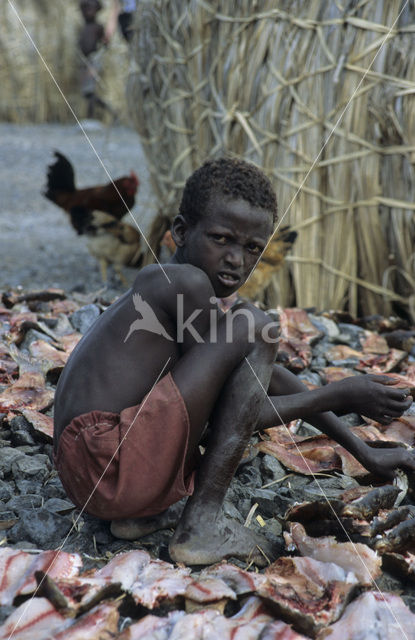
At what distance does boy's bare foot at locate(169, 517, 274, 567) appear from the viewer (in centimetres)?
153

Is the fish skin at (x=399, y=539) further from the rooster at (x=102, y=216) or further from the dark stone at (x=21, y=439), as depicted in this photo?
the rooster at (x=102, y=216)

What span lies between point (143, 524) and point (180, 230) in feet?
2.51

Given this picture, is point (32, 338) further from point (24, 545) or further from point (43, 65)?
point (43, 65)

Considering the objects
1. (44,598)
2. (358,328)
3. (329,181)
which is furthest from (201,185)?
(329,181)

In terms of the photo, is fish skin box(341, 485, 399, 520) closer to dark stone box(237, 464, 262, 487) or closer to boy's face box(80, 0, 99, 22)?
dark stone box(237, 464, 262, 487)

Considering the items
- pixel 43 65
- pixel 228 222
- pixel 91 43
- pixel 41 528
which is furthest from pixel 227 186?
pixel 43 65

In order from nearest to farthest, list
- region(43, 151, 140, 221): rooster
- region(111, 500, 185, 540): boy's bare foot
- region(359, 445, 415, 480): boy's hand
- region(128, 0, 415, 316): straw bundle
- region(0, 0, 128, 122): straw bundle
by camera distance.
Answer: region(111, 500, 185, 540): boy's bare foot, region(359, 445, 415, 480): boy's hand, region(128, 0, 415, 316): straw bundle, region(43, 151, 140, 221): rooster, region(0, 0, 128, 122): straw bundle

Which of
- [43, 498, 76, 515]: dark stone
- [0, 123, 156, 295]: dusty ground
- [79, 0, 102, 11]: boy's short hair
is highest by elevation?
[79, 0, 102, 11]: boy's short hair

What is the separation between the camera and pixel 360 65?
11.6ft

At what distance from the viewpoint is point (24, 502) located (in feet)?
5.80

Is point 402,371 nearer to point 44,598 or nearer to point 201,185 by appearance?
point 201,185

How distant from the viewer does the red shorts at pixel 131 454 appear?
59.1 inches

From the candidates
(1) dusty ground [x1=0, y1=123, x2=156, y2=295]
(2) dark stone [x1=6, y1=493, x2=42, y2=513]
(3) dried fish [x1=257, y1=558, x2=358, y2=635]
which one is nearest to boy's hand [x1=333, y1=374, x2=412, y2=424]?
(3) dried fish [x1=257, y1=558, x2=358, y2=635]

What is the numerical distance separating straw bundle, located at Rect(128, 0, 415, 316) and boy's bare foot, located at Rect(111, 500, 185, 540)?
7.78 feet
